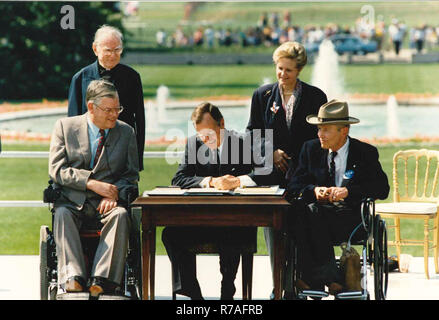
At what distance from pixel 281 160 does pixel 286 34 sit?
30.3 m

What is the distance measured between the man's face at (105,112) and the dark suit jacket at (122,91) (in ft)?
1.59

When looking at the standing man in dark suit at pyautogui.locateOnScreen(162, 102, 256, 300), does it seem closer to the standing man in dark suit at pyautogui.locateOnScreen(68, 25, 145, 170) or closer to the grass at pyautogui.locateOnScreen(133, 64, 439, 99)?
the standing man in dark suit at pyautogui.locateOnScreen(68, 25, 145, 170)

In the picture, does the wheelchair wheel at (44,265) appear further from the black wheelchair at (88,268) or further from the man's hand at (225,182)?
the man's hand at (225,182)

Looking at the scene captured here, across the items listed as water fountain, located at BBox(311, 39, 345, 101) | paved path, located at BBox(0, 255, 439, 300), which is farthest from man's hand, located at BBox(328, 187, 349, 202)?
water fountain, located at BBox(311, 39, 345, 101)

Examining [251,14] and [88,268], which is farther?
[251,14]

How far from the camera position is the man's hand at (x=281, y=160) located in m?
5.96

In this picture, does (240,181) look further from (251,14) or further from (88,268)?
(251,14)

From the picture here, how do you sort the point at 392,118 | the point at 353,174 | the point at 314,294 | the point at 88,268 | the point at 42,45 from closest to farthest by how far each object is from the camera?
the point at 314,294 < the point at 88,268 < the point at 353,174 < the point at 42,45 < the point at 392,118

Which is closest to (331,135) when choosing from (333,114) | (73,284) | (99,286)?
(333,114)

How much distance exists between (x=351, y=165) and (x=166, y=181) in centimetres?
1000

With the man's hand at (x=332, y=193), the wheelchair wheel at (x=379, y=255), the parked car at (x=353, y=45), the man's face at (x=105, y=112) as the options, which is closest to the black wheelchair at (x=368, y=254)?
the wheelchair wheel at (x=379, y=255)

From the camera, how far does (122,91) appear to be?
6.14 meters

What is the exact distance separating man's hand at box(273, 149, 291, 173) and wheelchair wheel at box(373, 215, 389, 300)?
68 centimetres

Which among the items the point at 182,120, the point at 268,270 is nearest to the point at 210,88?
the point at 182,120
